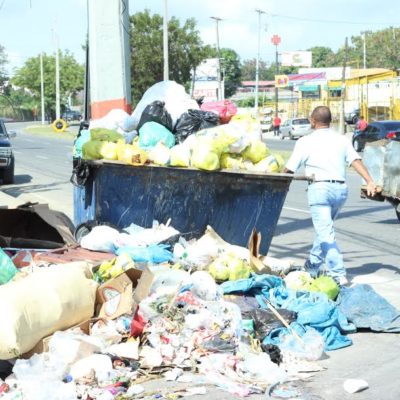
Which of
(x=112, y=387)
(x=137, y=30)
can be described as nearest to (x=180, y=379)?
(x=112, y=387)

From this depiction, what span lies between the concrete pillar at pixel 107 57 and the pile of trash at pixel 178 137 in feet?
2.17

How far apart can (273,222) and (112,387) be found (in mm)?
3885

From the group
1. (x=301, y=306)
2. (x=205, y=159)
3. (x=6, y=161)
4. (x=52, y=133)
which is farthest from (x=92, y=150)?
(x=52, y=133)

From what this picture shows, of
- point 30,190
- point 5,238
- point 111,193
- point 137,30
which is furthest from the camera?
point 137,30

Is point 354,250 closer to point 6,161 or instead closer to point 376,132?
point 6,161

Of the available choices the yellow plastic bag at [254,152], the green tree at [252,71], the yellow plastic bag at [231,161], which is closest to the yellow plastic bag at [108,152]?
the yellow plastic bag at [231,161]

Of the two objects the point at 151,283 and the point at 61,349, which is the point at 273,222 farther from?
the point at 61,349

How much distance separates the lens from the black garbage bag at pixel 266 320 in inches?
229

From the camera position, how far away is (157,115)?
8.70 meters

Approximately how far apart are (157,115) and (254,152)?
129 cm

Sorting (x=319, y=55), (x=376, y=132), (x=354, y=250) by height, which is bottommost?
Answer: (x=354, y=250)

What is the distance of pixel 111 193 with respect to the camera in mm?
7906

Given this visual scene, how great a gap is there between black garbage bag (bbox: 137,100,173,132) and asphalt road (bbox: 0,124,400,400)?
2.33m

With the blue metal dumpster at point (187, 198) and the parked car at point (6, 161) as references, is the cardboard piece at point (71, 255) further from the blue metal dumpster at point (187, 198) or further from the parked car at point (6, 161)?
the parked car at point (6, 161)
